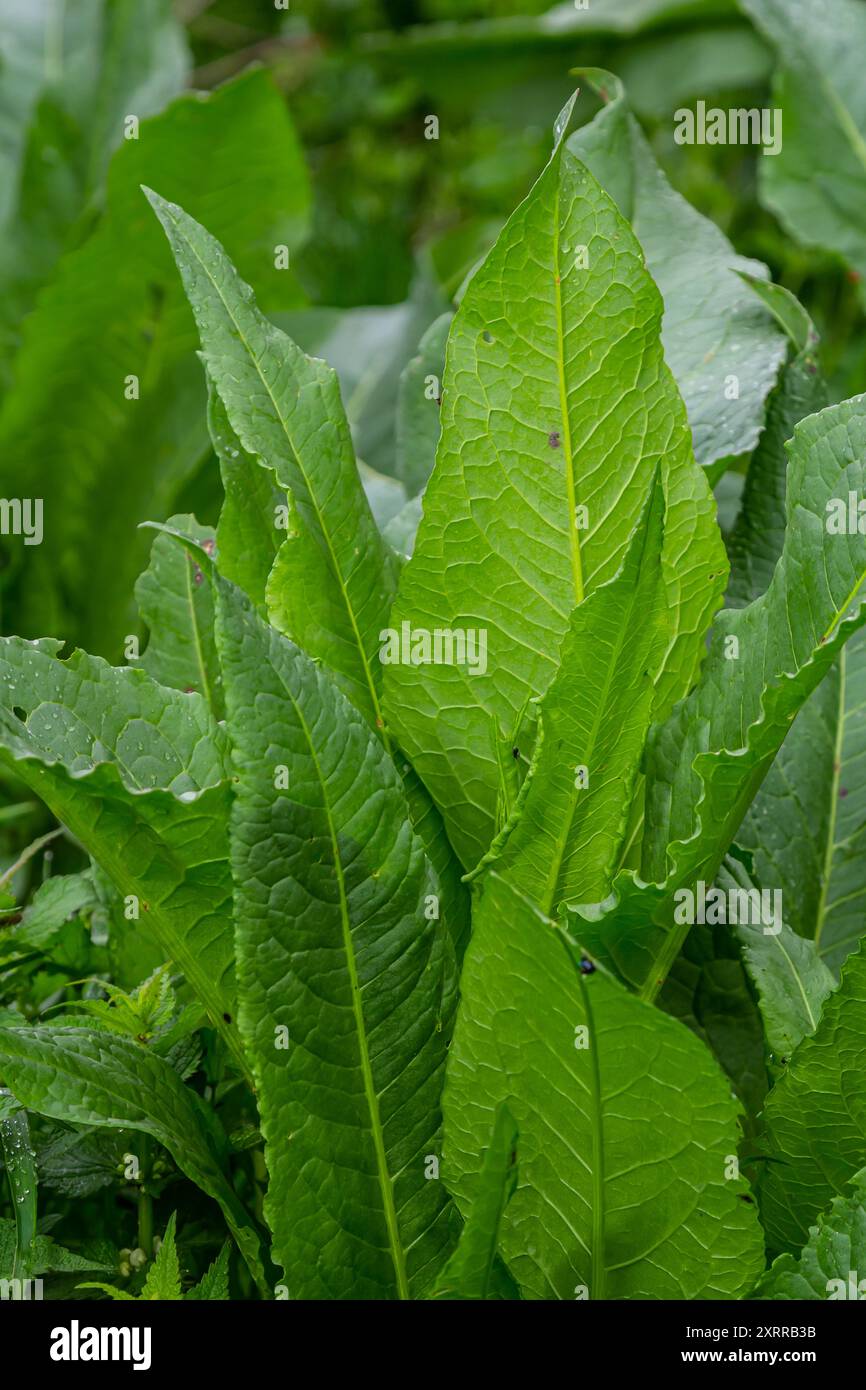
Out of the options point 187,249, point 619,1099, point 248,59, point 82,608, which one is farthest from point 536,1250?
point 248,59

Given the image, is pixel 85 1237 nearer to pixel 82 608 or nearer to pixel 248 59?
pixel 82 608

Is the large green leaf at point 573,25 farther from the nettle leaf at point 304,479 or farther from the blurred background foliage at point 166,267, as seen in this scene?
the nettle leaf at point 304,479

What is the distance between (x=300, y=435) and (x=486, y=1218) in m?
0.42

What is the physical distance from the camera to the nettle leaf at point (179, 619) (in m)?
0.93

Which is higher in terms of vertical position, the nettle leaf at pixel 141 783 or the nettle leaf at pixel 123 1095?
the nettle leaf at pixel 141 783

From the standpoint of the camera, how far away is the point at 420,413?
44.3 inches

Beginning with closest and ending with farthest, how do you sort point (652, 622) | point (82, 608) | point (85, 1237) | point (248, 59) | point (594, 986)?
point (594, 986) → point (652, 622) → point (85, 1237) → point (82, 608) → point (248, 59)

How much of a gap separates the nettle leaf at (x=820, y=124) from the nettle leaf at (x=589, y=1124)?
1.14 metres

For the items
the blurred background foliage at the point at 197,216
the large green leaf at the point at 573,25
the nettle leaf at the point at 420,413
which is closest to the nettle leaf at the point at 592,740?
the nettle leaf at the point at 420,413

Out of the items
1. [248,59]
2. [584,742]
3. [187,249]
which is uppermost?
[248,59]

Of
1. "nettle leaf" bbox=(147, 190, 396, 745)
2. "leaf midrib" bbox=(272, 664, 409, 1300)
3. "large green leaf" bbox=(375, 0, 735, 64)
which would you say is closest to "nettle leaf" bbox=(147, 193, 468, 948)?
"nettle leaf" bbox=(147, 190, 396, 745)

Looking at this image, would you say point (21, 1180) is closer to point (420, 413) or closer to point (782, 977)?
point (782, 977)

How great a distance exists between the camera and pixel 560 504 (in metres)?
0.79

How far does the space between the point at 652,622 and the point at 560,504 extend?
111 millimetres
